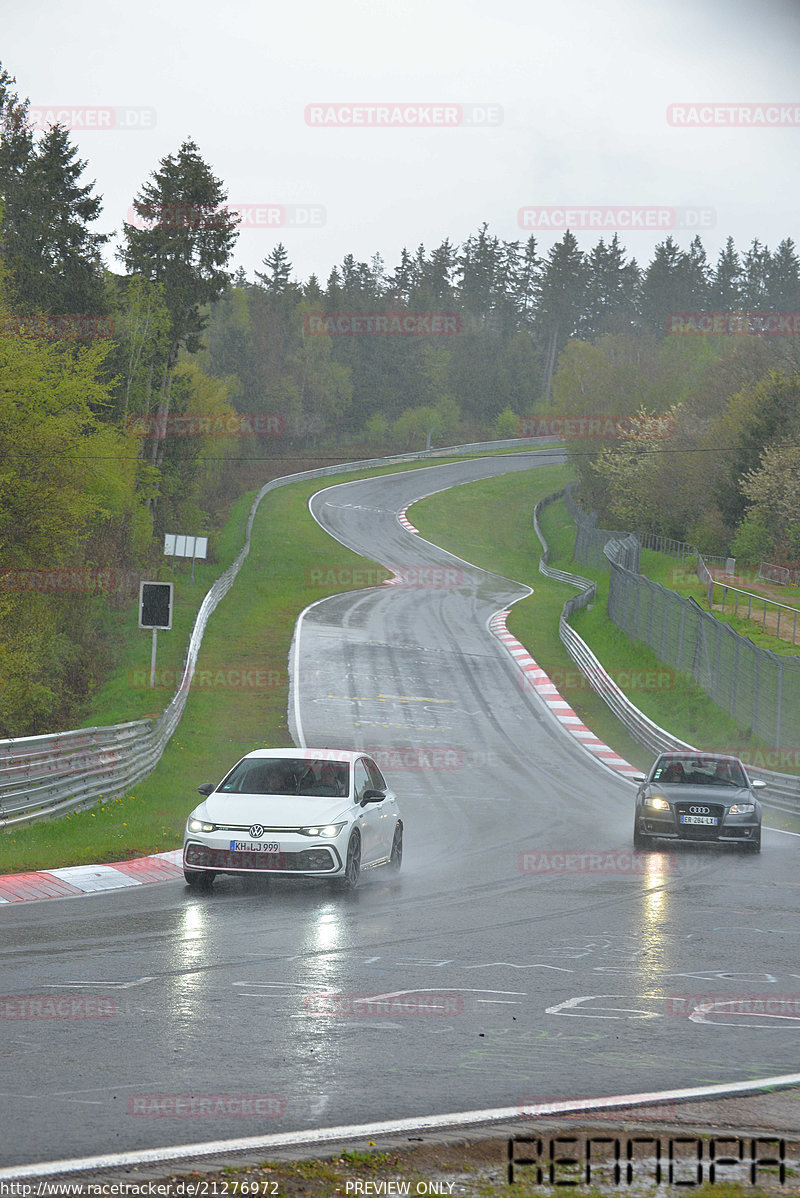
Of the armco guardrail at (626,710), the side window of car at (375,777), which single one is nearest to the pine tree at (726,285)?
the armco guardrail at (626,710)

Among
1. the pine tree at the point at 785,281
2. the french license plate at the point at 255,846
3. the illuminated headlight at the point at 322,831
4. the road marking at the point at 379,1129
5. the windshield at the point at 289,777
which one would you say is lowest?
the french license plate at the point at 255,846

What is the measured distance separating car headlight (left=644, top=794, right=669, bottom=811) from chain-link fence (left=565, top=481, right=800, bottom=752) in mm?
7284

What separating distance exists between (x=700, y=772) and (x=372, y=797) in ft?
24.1

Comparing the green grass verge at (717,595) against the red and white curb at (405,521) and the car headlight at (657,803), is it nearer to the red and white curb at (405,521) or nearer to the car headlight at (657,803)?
the car headlight at (657,803)

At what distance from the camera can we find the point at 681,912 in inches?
496

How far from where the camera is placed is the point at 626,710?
34031 millimetres

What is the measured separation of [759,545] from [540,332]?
113579mm

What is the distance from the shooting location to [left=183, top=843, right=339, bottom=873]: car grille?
12945mm

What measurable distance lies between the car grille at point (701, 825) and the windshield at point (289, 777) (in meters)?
6.06

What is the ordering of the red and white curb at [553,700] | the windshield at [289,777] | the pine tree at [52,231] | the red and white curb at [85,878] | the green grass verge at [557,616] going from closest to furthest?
the red and white curb at [85,878], the windshield at [289,777], the red and white curb at [553,700], the green grass verge at [557,616], the pine tree at [52,231]

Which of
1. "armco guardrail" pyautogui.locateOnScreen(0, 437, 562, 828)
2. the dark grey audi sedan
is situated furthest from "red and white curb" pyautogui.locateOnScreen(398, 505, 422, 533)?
the dark grey audi sedan

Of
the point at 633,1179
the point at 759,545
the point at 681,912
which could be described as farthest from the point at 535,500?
the point at 633,1179

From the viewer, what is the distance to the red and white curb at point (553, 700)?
97.4 feet

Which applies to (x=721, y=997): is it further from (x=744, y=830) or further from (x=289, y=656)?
(x=289, y=656)
